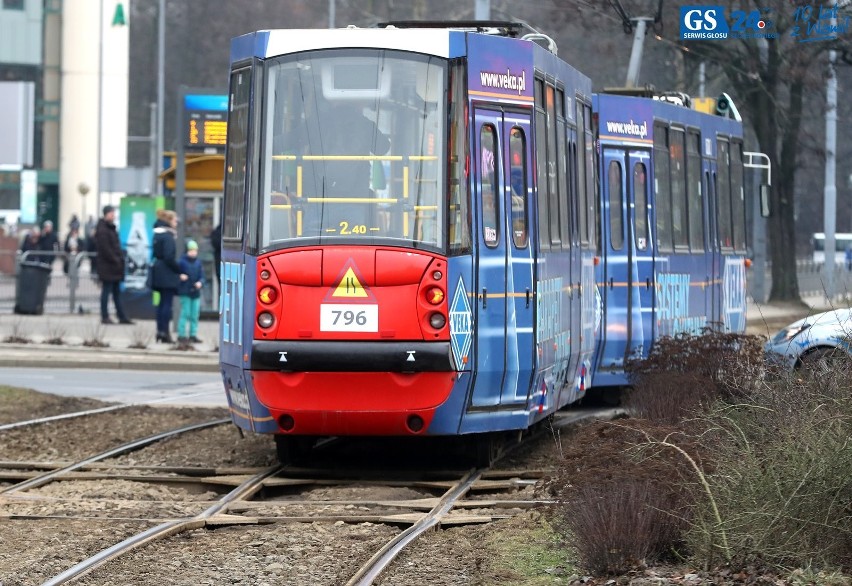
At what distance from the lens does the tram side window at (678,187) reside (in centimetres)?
1861

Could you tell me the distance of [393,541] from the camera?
9.09 meters

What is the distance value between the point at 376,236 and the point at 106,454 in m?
3.36

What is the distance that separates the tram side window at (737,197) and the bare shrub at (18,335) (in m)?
10.7

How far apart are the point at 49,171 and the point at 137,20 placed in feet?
41.4

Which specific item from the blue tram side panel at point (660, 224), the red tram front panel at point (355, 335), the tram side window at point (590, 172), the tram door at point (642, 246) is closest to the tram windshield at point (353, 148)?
the red tram front panel at point (355, 335)

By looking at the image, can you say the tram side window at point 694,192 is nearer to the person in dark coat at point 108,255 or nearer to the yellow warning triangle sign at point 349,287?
the yellow warning triangle sign at point 349,287

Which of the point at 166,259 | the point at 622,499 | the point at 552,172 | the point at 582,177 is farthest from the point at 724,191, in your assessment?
the point at 622,499

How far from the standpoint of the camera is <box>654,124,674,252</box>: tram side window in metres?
18.1

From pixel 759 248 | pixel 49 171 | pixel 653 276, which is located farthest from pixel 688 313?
pixel 49 171

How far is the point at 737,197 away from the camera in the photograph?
2123 centimetres

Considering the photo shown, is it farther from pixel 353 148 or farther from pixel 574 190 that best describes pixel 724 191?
pixel 353 148

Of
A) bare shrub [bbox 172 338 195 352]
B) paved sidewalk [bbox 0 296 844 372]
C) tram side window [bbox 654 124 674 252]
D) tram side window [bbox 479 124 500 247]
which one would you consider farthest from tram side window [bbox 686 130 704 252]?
bare shrub [bbox 172 338 195 352]

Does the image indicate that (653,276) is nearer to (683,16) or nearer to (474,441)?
(474,441)

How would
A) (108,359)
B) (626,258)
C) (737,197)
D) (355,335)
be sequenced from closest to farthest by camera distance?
(355,335) → (626,258) → (737,197) → (108,359)
